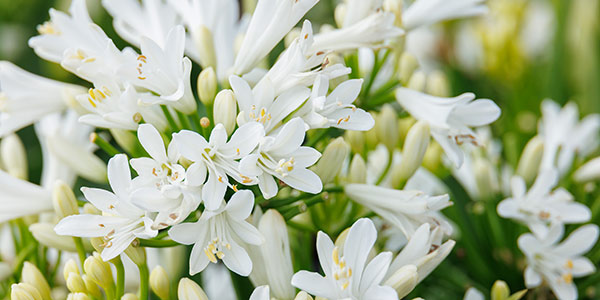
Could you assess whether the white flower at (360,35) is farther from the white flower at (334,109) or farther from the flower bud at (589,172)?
the flower bud at (589,172)

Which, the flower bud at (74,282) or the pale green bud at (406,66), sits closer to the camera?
the flower bud at (74,282)

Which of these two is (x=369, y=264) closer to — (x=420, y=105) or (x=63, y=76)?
(x=420, y=105)

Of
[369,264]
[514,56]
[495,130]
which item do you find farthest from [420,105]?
[514,56]

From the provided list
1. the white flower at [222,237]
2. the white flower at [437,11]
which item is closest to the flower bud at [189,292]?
the white flower at [222,237]

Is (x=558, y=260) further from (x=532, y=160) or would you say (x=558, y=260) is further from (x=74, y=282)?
(x=74, y=282)

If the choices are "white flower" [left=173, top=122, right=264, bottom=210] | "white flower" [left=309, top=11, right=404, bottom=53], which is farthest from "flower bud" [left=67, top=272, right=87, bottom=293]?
"white flower" [left=309, top=11, right=404, bottom=53]

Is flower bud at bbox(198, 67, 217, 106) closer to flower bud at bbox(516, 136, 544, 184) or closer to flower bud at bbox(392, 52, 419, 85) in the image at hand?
flower bud at bbox(392, 52, 419, 85)

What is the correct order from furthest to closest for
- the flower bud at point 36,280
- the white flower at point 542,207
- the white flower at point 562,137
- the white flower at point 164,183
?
1. the white flower at point 562,137
2. the white flower at point 542,207
3. the flower bud at point 36,280
4. the white flower at point 164,183
